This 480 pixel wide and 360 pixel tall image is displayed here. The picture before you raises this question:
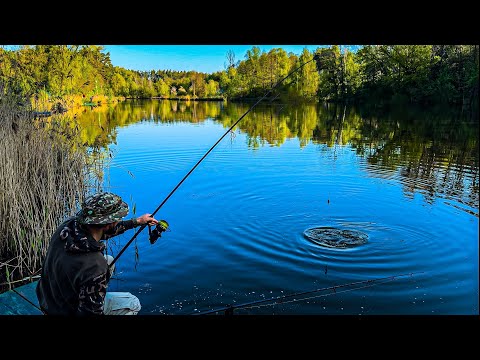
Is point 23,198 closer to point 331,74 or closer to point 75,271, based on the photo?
point 75,271

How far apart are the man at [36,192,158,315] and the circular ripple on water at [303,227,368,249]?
4.29 metres

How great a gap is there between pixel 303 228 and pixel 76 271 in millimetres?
5055

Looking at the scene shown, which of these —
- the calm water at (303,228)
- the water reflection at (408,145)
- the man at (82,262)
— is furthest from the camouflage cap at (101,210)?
the water reflection at (408,145)

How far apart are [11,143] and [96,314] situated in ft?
11.7

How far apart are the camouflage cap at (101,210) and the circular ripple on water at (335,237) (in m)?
4.23

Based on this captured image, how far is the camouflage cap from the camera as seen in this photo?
266 cm

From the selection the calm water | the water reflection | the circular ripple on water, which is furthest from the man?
the circular ripple on water

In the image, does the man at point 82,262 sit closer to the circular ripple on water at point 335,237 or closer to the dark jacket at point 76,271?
the dark jacket at point 76,271

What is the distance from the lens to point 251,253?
20.4 feet

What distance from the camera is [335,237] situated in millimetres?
6789

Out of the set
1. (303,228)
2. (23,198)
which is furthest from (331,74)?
(23,198)

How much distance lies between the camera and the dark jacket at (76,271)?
2.60 m
